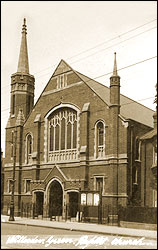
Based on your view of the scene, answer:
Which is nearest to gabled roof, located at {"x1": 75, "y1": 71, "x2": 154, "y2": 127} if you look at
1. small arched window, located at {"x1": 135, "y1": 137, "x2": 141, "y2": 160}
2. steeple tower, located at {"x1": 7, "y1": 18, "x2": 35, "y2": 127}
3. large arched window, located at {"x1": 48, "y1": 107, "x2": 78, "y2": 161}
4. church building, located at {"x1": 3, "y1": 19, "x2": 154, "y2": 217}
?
church building, located at {"x1": 3, "y1": 19, "x2": 154, "y2": 217}

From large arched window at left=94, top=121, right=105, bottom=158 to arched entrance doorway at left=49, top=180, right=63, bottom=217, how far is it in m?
4.88

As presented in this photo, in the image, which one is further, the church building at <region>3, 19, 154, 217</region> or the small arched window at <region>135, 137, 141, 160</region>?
the small arched window at <region>135, 137, 141, 160</region>

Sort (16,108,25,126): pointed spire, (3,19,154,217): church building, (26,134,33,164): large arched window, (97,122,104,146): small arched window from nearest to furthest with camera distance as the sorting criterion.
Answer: (3,19,154,217): church building
(97,122,104,146): small arched window
(26,134,33,164): large arched window
(16,108,25,126): pointed spire

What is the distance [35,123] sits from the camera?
33406mm

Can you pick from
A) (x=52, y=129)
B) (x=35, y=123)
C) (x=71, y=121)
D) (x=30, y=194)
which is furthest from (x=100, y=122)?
(x=30, y=194)

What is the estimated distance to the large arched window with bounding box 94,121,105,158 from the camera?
28.7 meters

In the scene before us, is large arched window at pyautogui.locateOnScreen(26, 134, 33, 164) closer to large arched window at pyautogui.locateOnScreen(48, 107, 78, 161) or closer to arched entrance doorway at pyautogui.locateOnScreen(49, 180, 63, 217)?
large arched window at pyautogui.locateOnScreen(48, 107, 78, 161)

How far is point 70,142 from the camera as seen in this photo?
30.4 m

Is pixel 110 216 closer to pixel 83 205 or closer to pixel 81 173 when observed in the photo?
pixel 83 205

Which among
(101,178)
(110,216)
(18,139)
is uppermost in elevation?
(18,139)

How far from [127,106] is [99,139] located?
770cm

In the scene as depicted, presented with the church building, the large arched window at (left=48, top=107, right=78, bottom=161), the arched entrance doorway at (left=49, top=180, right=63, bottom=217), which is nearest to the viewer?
the church building

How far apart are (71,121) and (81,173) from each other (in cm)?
441

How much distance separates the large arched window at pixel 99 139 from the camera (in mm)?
28653
